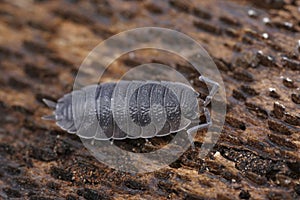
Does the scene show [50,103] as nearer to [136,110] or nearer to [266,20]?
[136,110]

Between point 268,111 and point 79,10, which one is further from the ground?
point 79,10

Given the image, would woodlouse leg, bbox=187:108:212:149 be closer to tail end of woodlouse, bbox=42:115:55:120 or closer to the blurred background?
the blurred background

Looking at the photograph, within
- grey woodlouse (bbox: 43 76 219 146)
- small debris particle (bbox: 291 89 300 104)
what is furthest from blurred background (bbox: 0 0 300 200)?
grey woodlouse (bbox: 43 76 219 146)

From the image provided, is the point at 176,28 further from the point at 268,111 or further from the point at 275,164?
the point at 275,164

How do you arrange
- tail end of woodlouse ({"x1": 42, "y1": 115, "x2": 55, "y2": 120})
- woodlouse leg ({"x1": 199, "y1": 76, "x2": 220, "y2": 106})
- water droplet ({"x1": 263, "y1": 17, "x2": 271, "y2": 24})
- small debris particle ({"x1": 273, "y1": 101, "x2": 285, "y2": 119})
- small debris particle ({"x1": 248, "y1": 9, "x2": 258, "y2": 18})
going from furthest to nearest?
small debris particle ({"x1": 248, "y1": 9, "x2": 258, "y2": 18}) → water droplet ({"x1": 263, "y1": 17, "x2": 271, "y2": 24}) → tail end of woodlouse ({"x1": 42, "y1": 115, "x2": 55, "y2": 120}) → woodlouse leg ({"x1": 199, "y1": 76, "x2": 220, "y2": 106}) → small debris particle ({"x1": 273, "y1": 101, "x2": 285, "y2": 119})

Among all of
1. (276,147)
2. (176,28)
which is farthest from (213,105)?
(176,28)

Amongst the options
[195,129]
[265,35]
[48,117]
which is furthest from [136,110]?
[265,35]

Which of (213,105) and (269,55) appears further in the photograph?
(269,55)
